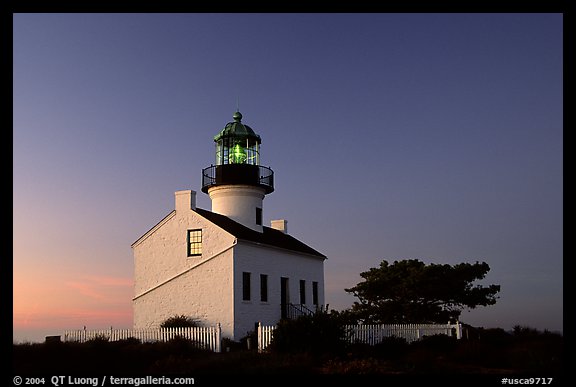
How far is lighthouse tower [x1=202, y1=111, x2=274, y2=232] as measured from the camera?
31.7 m

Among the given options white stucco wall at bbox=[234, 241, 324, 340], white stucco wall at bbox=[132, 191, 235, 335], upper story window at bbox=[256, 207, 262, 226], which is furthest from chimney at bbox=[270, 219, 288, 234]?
white stucco wall at bbox=[132, 191, 235, 335]

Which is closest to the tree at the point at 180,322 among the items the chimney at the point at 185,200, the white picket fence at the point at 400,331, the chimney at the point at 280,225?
the white picket fence at the point at 400,331

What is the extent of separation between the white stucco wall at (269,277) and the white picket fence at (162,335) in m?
2.54

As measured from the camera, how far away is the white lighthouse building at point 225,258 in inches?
1081

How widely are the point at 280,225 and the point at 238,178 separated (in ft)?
22.3

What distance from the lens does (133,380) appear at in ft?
47.5

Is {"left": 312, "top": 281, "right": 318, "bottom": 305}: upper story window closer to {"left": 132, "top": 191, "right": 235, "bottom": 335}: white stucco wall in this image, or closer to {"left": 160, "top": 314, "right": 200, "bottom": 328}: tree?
{"left": 132, "top": 191, "right": 235, "bottom": 335}: white stucco wall

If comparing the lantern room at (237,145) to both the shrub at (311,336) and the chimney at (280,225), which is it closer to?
the chimney at (280,225)

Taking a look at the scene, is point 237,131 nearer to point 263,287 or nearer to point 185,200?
point 185,200

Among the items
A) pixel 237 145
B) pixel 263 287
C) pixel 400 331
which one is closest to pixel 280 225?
pixel 237 145
